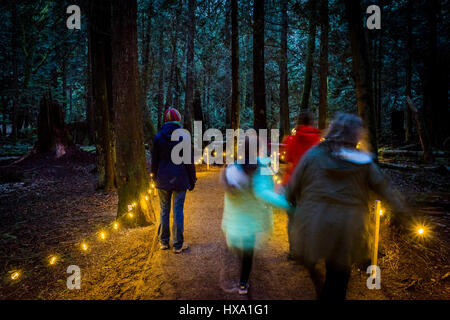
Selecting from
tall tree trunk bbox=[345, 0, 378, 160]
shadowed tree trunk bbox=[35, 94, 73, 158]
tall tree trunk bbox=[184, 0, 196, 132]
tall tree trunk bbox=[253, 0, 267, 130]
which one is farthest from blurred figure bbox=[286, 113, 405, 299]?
shadowed tree trunk bbox=[35, 94, 73, 158]

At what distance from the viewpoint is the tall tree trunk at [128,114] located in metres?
5.74

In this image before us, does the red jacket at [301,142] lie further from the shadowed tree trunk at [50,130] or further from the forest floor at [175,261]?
the shadowed tree trunk at [50,130]

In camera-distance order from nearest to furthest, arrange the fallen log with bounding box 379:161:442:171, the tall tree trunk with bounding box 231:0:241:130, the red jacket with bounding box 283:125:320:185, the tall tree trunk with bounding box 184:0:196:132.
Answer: the red jacket with bounding box 283:125:320:185, the fallen log with bounding box 379:161:442:171, the tall tree trunk with bounding box 231:0:241:130, the tall tree trunk with bounding box 184:0:196:132

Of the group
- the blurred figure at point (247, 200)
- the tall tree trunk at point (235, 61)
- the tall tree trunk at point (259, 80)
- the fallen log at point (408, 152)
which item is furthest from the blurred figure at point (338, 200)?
the fallen log at point (408, 152)

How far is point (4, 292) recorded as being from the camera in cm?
412

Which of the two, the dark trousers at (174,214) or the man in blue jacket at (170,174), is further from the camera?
the dark trousers at (174,214)

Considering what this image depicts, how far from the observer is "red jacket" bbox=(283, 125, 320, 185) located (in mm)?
4496

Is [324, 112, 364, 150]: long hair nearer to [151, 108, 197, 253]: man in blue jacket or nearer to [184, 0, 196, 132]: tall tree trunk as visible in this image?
[151, 108, 197, 253]: man in blue jacket

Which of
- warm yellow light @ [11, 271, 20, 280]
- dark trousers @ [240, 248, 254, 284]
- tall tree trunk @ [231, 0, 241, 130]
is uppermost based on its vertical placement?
tall tree trunk @ [231, 0, 241, 130]

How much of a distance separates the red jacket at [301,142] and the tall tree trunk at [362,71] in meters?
1.16

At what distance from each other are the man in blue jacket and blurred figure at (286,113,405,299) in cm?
241

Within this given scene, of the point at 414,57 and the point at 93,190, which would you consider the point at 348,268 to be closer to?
the point at 93,190

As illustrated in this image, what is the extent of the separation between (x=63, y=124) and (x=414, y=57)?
76.5ft
